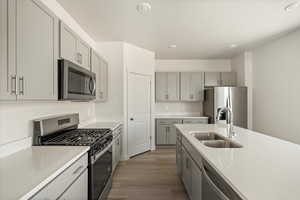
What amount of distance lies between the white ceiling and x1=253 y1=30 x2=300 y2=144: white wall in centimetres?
35

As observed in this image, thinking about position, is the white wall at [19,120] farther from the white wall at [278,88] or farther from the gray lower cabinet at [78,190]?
the white wall at [278,88]

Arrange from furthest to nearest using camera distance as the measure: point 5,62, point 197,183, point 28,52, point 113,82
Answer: point 113,82 < point 197,183 < point 28,52 < point 5,62

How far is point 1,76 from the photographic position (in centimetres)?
116

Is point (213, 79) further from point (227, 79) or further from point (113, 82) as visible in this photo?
point (113, 82)

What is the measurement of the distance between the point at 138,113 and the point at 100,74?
154 centimetres

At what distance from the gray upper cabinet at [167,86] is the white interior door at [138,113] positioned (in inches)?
27.7

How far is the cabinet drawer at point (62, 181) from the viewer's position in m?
1.10

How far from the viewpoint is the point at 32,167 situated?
1283 mm

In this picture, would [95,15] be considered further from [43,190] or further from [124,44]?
[43,190]

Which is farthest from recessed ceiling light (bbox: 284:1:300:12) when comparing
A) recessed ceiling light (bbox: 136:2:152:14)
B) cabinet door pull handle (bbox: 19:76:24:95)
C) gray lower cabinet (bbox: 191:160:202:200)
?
cabinet door pull handle (bbox: 19:76:24:95)

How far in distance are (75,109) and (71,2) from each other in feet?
5.26

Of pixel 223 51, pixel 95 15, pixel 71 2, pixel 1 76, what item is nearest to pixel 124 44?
pixel 95 15

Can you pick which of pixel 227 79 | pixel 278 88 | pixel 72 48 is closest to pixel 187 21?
pixel 72 48

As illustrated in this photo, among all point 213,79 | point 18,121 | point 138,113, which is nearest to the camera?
point 18,121
